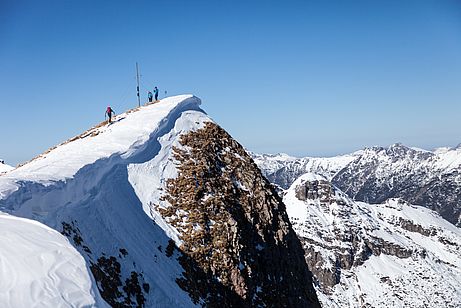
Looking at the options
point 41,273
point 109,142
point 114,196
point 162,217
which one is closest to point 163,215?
point 162,217

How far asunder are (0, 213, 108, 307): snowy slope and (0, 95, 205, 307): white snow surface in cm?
23

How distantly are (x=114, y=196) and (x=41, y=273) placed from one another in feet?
45.0

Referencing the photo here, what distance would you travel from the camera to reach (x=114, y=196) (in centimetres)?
2284

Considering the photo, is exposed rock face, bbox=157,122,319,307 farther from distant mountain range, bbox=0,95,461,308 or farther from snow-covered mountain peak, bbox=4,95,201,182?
snow-covered mountain peak, bbox=4,95,201,182

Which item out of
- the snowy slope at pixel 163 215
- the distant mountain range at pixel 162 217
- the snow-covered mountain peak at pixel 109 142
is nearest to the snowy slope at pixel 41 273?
the distant mountain range at pixel 162 217

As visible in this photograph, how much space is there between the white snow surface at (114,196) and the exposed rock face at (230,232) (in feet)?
3.12

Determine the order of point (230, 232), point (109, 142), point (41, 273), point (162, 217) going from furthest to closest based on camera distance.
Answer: point (109, 142) < point (162, 217) < point (230, 232) < point (41, 273)

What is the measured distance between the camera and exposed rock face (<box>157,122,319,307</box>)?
71.8 ft

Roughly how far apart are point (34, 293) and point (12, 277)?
0.89 meters

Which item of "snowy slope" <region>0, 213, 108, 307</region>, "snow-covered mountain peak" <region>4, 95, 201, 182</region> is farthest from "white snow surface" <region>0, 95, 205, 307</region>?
"snowy slope" <region>0, 213, 108, 307</region>

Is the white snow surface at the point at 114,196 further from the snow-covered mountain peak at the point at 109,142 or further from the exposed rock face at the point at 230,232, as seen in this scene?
the exposed rock face at the point at 230,232

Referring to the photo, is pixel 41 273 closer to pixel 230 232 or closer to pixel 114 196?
pixel 114 196

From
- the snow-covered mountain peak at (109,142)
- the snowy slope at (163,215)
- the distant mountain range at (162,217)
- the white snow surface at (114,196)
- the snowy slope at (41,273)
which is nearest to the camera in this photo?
the snowy slope at (41,273)

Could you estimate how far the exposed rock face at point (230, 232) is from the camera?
21.9 metres
